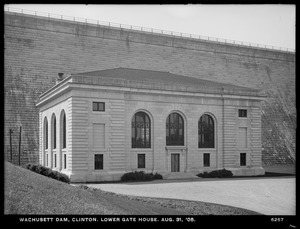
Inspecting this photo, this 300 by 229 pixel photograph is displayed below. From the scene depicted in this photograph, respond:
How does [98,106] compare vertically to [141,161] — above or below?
above

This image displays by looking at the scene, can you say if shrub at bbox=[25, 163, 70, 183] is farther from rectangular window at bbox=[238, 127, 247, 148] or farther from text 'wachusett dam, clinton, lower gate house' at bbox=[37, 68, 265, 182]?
rectangular window at bbox=[238, 127, 247, 148]

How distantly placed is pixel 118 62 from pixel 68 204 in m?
50.0

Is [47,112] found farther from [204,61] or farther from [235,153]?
[204,61]

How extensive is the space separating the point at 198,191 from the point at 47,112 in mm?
22574

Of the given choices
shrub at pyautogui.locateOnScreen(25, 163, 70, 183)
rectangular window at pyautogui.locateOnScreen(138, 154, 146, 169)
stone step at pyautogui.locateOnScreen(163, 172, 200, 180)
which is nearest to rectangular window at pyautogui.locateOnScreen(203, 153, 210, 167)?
stone step at pyautogui.locateOnScreen(163, 172, 200, 180)

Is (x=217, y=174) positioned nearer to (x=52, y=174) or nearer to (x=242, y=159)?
(x=242, y=159)

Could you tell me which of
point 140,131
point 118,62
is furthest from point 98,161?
point 118,62

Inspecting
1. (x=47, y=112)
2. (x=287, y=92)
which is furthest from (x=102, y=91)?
(x=287, y=92)

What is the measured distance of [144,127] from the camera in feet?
117

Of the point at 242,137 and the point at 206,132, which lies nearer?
the point at 206,132

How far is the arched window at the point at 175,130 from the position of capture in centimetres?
3659

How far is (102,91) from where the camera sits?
33.0 metres

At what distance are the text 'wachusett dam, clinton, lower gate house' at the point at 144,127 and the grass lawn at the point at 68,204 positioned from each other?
1445 cm

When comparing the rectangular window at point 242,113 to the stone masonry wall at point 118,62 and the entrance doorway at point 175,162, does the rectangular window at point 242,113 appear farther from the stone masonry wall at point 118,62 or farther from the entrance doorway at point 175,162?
the stone masonry wall at point 118,62
